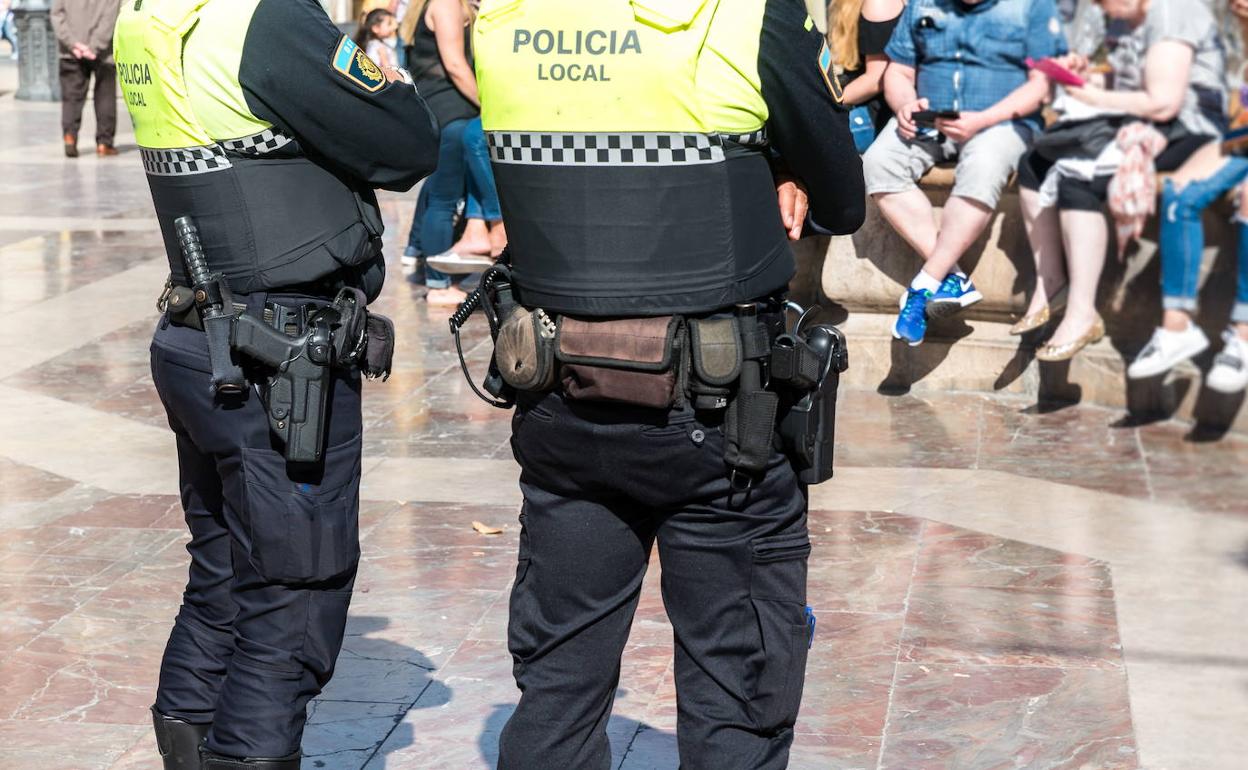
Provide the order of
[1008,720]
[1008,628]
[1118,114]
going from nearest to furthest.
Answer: [1008,720], [1008,628], [1118,114]

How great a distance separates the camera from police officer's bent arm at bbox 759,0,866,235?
9.23 ft

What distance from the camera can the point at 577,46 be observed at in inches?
113

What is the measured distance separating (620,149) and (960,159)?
451 cm

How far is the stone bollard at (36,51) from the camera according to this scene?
20500 millimetres

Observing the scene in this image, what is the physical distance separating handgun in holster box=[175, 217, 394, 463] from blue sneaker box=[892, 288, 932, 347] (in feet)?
13.2

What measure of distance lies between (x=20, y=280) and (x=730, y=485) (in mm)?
7725

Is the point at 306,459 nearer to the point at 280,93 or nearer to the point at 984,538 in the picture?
the point at 280,93

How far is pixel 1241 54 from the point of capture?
689 cm

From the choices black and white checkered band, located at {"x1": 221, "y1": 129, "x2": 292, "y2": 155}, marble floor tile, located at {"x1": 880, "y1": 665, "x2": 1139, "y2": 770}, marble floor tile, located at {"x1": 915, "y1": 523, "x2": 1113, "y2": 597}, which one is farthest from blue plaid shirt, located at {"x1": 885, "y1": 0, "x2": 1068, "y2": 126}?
black and white checkered band, located at {"x1": 221, "y1": 129, "x2": 292, "y2": 155}

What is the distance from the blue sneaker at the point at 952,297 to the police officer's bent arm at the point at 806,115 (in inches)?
157

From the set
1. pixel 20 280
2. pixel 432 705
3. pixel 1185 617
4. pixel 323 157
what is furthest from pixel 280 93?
pixel 20 280

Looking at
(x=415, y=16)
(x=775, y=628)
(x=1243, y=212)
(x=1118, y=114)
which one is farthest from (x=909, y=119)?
(x=775, y=628)

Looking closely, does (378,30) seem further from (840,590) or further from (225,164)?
A: (225,164)

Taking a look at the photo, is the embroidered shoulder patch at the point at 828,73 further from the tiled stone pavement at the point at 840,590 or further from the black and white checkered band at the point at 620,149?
the tiled stone pavement at the point at 840,590
